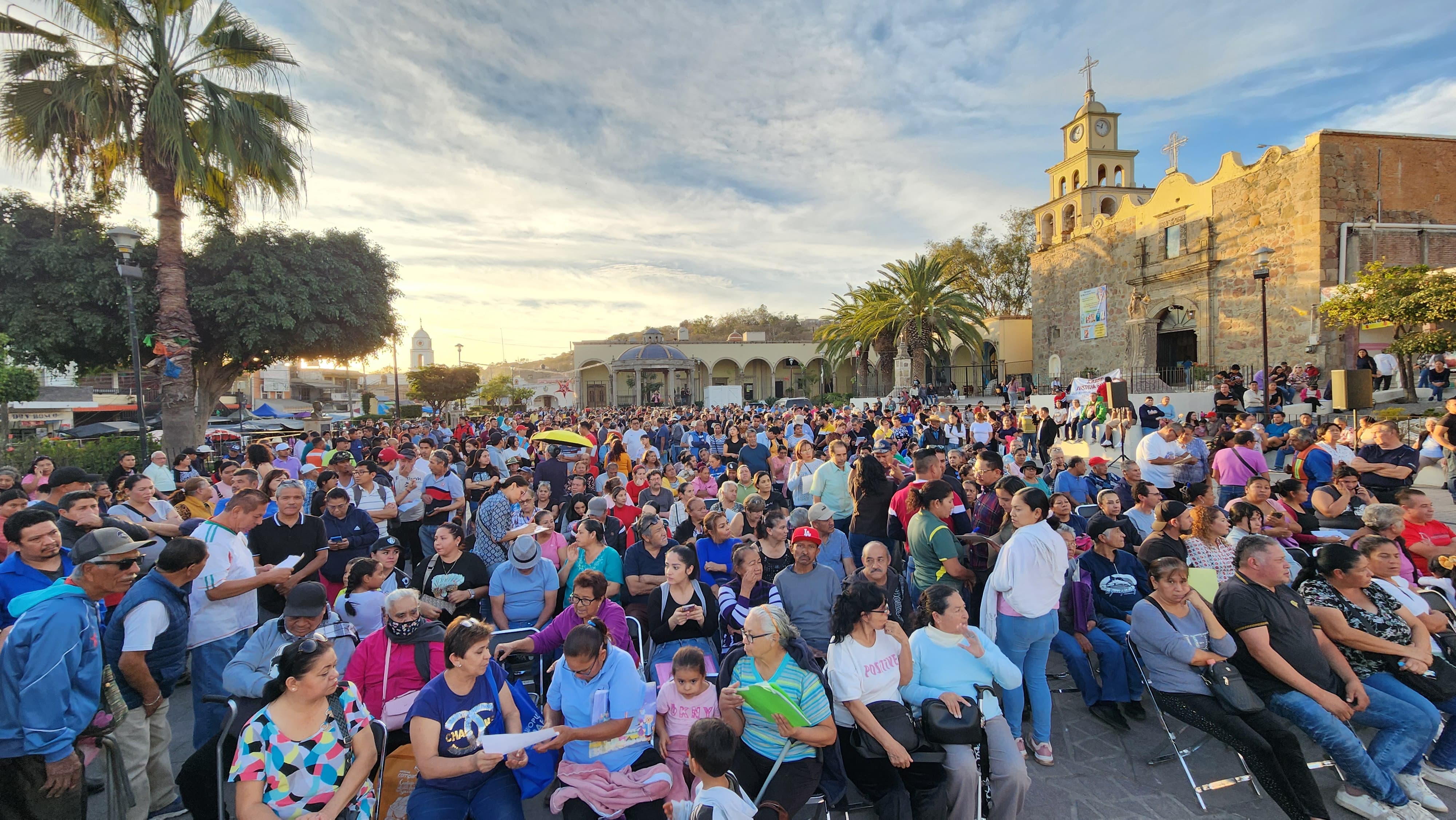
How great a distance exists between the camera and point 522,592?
14.8ft

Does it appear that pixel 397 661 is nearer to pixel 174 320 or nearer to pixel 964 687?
pixel 964 687

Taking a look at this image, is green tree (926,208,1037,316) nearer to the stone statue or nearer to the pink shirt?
the stone statue

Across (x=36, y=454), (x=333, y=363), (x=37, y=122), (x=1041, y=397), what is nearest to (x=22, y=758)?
(x=37, y=122)

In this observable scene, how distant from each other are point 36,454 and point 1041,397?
1039 inches

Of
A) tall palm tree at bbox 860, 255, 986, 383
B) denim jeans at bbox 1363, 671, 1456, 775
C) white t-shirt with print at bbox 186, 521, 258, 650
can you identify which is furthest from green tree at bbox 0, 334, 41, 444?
tall palm tree at bbox 860, 255, 986, 383

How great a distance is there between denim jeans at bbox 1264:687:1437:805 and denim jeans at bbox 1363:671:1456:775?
7cm

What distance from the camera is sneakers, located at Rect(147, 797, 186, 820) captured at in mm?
3426

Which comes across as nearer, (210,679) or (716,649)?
(210,679)

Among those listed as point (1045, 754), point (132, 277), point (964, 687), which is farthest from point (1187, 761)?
point (132, 277)

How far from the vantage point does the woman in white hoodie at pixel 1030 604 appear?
3.79m

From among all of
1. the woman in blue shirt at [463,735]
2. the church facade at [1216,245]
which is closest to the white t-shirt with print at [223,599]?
the woman in blue shirt at [463,735]

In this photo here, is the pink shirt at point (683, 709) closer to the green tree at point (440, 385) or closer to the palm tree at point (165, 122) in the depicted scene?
the palm tree at point (165, 122)

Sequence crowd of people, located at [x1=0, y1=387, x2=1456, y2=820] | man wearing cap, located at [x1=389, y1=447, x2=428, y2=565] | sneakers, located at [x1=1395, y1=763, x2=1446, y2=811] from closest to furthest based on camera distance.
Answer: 1. crowd of people, located at [x1=0, y1=387, x2=1456, y2=820]
2. sneakers, located at [x1=1395, y1=763, x2=1446, y2=811]
3. man wearing cap, located at [x1=389, y1=447, x2=428, y2=565]

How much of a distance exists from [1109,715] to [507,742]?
152 inches
